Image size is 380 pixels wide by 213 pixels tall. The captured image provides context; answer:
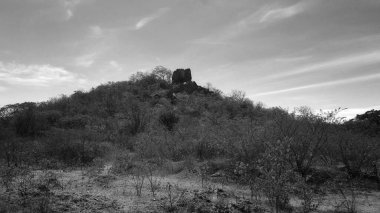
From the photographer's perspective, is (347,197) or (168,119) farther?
(168,119)

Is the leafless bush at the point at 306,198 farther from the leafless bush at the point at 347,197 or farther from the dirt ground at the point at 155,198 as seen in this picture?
the leafless bush at the point at 347,197

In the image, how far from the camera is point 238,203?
19.4 feet

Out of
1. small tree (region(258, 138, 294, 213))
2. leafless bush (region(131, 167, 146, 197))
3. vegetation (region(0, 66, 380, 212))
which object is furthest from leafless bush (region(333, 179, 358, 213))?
leafless bush (region(131, 167, 146, 197))

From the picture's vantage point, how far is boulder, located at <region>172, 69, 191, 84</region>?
113ft

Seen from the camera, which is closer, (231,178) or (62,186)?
(62,186)

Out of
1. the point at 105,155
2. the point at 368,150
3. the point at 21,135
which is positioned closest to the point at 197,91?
the point at 21,135

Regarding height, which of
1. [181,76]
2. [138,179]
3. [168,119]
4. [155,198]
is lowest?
[155,198]

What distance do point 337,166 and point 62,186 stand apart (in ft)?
24.3

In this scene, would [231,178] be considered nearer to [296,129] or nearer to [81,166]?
[296,129]

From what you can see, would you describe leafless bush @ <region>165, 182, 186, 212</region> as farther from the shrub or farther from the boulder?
the boulder

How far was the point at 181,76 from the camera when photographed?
34438 millimetres

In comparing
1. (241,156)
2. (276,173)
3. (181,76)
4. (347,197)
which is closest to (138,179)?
(241,156)

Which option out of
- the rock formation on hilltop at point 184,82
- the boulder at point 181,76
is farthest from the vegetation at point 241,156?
the boulder at point 181,76

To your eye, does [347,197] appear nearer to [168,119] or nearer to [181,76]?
[168,119]
